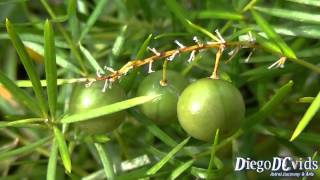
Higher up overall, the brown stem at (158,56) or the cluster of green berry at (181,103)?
the brown stem at (158,56)

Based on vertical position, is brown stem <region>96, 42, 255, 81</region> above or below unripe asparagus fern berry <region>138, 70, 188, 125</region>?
above

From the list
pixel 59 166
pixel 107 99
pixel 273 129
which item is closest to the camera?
pixel 107 99

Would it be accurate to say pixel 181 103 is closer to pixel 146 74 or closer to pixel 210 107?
pixel 210 107

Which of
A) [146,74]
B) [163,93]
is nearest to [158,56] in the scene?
[163,93]

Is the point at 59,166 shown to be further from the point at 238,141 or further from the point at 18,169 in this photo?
the point at 238,141

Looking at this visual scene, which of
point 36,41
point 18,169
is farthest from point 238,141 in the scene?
point 18,169
